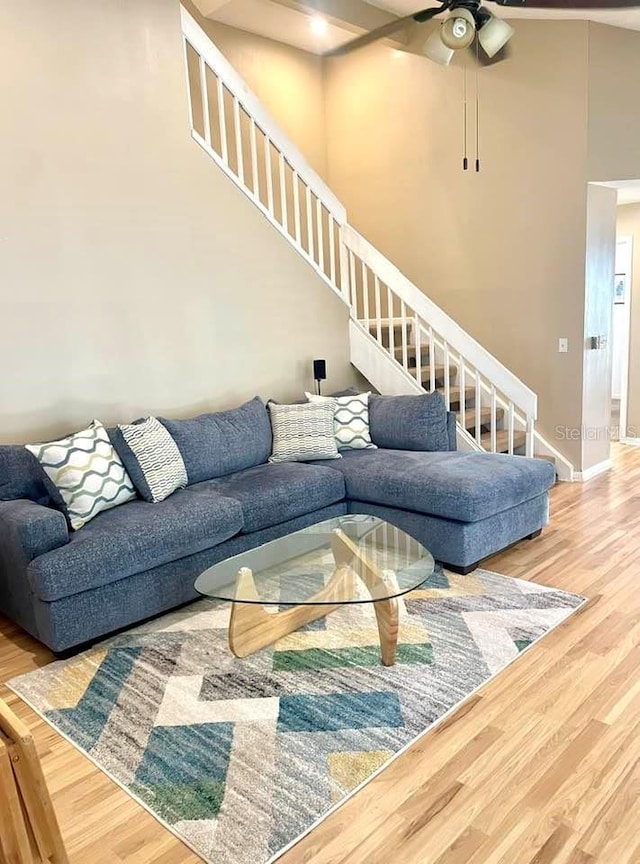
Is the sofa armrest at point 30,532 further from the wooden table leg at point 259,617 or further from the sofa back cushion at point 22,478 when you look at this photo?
the wooden table leg at point 259,617

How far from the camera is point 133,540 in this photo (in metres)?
3.03

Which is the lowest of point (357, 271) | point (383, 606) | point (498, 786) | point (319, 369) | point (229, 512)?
point (498, 786)

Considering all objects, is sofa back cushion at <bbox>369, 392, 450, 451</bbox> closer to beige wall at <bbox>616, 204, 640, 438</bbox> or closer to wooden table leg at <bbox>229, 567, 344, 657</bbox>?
wooden table leg at <bbox>229, 567, 344, 657</bbox>

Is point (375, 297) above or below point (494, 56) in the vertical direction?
below

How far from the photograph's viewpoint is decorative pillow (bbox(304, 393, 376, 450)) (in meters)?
4.50

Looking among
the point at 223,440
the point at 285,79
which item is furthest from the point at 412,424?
the point at 285,79

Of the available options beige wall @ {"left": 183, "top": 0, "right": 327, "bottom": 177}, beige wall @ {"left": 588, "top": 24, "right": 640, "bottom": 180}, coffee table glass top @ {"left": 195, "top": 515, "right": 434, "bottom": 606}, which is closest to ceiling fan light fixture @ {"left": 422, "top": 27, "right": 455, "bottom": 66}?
beige wall @ {"left": 588, "top": 24, "right": 640, "bottom": 180}

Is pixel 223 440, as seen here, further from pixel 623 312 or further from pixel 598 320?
pixel 623 312

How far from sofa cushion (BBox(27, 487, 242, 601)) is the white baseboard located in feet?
10.5

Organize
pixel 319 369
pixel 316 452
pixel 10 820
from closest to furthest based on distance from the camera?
pixel 10 820, pixel 316 452, pixel 319 369

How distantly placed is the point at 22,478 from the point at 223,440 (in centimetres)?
120

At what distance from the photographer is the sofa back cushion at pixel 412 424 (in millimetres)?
4340

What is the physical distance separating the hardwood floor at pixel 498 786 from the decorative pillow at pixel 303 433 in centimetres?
188

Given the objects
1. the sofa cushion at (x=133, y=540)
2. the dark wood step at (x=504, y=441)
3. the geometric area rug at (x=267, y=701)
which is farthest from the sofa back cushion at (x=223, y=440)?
the dark wood step at (x=504, y=441)
